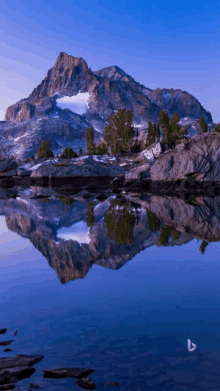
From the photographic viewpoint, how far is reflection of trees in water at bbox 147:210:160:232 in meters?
18.2

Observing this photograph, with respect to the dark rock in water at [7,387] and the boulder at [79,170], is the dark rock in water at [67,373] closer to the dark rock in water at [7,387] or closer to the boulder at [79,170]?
the dark rock in water at [7,387]

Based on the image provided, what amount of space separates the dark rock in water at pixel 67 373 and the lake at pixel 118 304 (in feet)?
0.29

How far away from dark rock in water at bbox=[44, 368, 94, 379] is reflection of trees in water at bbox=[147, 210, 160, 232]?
12.8 m

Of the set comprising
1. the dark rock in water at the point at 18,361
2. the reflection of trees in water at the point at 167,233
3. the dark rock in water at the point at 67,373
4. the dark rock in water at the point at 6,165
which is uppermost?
the dark rock in water at the point at 6,165

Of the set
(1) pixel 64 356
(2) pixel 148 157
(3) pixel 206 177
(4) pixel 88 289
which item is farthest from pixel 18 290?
(2) pixel 148 157

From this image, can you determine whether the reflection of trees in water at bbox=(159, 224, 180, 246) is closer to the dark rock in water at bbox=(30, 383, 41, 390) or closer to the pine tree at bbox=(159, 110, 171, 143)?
the dark rock in water at bbox=(30, 383, 41, 390)

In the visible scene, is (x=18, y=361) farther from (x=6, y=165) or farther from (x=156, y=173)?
(x=6, y=165)

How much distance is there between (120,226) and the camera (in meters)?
19.1

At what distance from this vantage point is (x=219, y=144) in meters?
53.6

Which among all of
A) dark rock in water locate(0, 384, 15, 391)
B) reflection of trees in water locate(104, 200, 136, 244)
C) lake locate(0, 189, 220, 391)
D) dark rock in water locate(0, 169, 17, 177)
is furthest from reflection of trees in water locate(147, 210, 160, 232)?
dark rock in water locate(0, 169, 17, 177)

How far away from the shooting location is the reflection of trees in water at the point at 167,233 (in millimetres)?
15461

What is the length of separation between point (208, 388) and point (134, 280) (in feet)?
18.2

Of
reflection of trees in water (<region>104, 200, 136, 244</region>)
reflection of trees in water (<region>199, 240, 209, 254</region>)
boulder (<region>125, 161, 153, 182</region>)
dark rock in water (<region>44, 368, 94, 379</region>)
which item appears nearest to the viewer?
dark rock in water (<region>44, 368, 94, 379</region>)

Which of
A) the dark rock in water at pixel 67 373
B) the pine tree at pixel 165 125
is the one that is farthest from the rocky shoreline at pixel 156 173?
the dark rock in water at pixel 67 373
